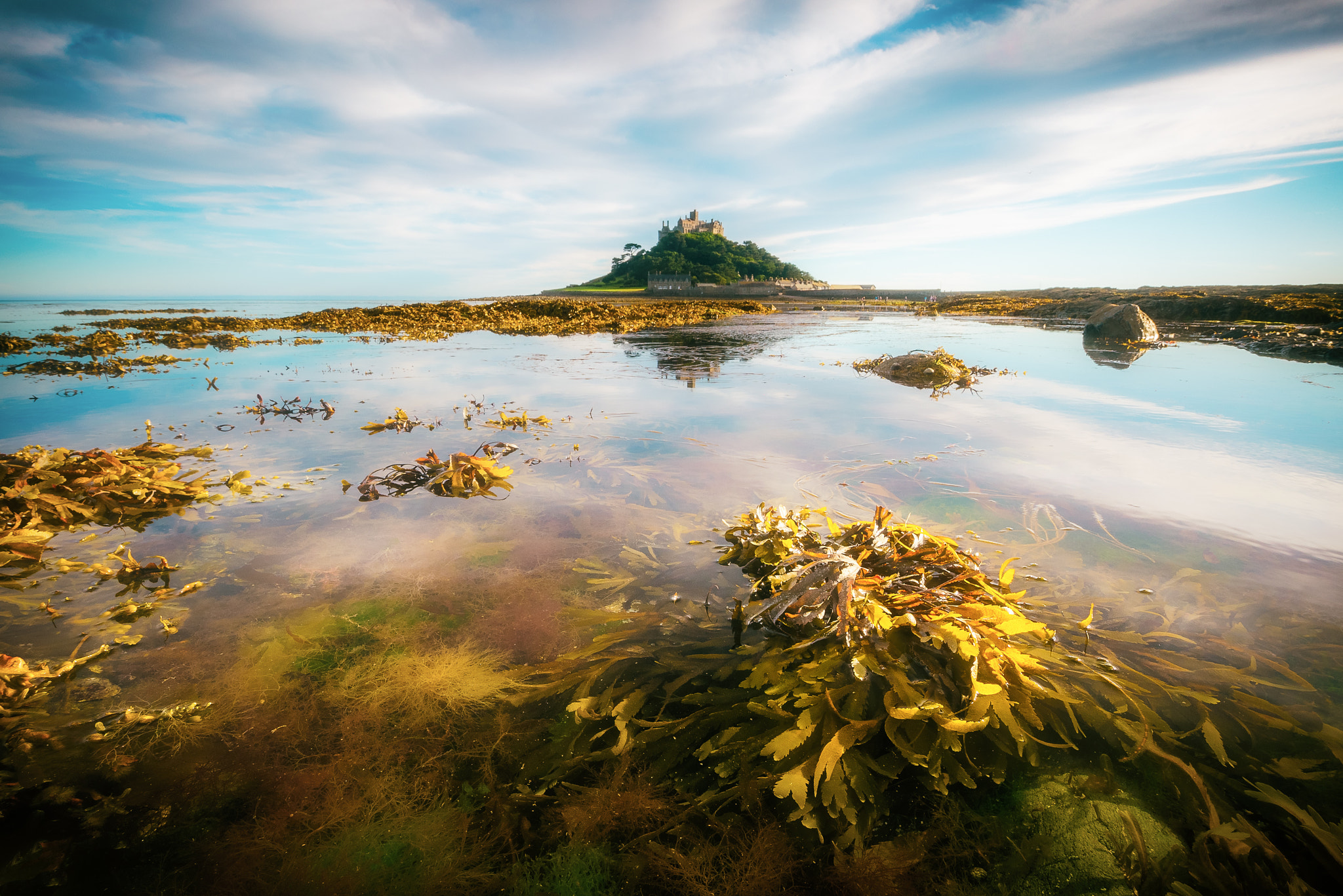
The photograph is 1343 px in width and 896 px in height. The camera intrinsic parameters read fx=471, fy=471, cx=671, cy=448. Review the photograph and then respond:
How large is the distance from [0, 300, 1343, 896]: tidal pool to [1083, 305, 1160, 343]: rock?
10.9 metres

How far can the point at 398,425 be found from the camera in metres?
4.55

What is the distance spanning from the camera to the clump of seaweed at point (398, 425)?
448cm

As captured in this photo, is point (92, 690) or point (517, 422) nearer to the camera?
point (92, 690)

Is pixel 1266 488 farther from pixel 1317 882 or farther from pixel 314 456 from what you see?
pixel 314 456

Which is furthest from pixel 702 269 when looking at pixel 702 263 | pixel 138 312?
pixel 138 312

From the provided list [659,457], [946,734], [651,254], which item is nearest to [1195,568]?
[946,734]

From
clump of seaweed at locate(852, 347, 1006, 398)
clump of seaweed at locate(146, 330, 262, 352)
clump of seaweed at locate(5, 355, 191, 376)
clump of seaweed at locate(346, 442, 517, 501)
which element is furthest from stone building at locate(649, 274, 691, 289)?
clump of seaweed at locate(346, 442, 517, 501)

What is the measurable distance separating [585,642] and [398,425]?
3.67 meters

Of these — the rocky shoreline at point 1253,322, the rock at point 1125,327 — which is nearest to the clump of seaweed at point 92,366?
the rocky shoreline at point 1253,322

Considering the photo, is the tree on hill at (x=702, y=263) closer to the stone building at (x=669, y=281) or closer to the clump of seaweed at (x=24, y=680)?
the stone building at (x=669, y=281)

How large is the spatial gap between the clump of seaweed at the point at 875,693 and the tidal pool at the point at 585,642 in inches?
1.8

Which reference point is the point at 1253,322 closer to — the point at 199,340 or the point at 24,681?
the point at 24,681

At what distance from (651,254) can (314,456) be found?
9090 cm

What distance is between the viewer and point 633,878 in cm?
110
